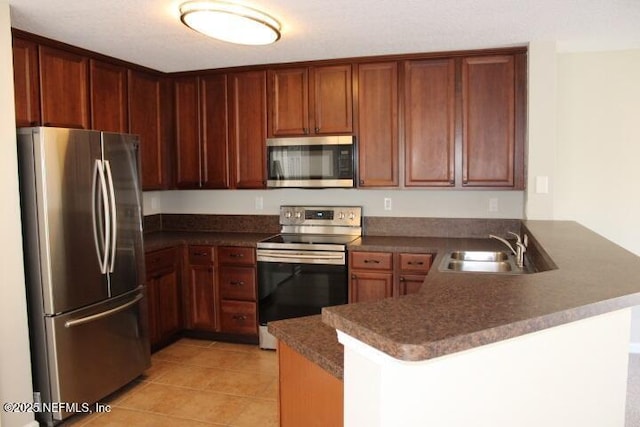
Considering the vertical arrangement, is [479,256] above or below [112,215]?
below

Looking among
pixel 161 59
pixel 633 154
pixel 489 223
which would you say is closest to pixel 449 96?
pixel 489 223

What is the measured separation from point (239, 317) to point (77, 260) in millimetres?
1513

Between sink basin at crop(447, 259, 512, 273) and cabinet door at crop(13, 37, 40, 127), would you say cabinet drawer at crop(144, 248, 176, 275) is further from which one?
sink basin at crop(447, 259, 512, 273)

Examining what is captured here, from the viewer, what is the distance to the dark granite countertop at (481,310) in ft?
3.11

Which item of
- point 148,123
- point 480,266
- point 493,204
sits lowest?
point 480,266

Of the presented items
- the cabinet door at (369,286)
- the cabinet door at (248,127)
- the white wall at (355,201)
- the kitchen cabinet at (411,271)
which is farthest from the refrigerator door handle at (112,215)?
the kitchen cabinet at (411,271)

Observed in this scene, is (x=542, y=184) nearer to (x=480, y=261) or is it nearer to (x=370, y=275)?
(x=480, y=261)

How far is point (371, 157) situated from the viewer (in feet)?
12.3

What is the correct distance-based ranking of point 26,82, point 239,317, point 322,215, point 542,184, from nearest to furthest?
point 26,82, point 542,184, point 239,317, point 322,215

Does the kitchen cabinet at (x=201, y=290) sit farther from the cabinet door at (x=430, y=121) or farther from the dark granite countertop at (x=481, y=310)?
the dark granite countertop at (x=481, y=310)

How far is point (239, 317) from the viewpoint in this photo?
3.89 meters

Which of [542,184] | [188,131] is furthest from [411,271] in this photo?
[188,131]

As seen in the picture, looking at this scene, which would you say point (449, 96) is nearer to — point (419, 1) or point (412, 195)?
point (412, 195)

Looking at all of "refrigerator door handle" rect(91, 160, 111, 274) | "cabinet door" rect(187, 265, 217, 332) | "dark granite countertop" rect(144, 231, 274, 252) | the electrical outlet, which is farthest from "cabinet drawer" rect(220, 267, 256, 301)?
the electrical outlet
